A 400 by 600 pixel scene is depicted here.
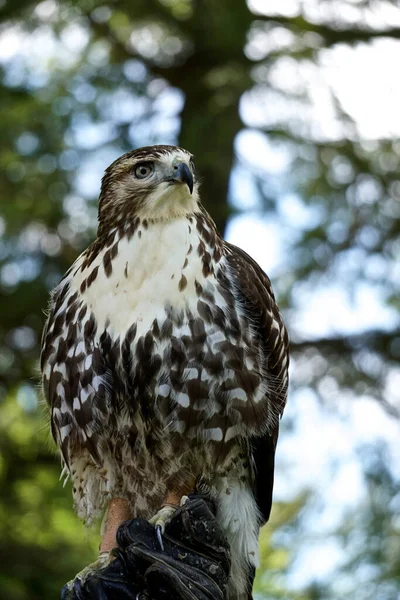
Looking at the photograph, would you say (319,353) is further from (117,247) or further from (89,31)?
(117,247)

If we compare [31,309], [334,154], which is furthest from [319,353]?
[31,309]

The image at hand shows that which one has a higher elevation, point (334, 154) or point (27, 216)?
point (334, 154)

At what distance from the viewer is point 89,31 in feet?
25.9

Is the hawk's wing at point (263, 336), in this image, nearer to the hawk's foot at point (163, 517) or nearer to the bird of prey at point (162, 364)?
the bird of prey at point (162, 364)

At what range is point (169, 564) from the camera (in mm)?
3670

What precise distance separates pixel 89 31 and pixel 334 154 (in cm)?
203

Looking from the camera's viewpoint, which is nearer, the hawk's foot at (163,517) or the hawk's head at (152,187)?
the hawk's foot at (163,517)

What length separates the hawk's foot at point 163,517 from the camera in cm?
384

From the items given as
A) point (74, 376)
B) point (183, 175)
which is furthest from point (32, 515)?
point (183, 175)

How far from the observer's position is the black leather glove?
363 centimetres

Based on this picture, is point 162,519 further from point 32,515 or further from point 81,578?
point 32,515

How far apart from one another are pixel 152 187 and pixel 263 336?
0.77 m

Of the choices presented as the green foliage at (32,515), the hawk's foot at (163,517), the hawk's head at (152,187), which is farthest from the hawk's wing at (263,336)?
the green foliage at (32,515)

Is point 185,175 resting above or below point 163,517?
above
